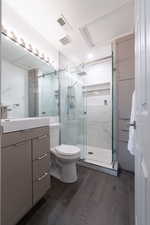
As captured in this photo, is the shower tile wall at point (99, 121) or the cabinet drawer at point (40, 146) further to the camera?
the shower tile wall at point (99, 121)

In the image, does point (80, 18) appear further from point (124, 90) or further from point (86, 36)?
point (124, 90)

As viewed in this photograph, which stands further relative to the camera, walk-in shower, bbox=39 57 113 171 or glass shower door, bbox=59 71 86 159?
glass shower door, bbox=59 71 86 159

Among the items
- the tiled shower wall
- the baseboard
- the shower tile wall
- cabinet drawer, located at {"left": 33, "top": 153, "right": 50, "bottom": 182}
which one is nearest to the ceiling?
the tiled shower wall

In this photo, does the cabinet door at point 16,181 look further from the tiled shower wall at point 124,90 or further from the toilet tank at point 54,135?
the tiled shower wall at point 124,90

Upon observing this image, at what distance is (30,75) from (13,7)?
0.84 metres

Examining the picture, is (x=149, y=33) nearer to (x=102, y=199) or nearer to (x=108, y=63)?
(x=102, y=199)

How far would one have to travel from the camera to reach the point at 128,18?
1661 mm

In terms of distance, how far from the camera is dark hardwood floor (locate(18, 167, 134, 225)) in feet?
3.51

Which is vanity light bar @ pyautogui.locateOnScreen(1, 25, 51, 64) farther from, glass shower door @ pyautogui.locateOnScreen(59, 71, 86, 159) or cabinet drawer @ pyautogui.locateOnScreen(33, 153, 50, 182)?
cabinet drawer @ pyautogui.locateOnScreen(33, 153, 50, 182)

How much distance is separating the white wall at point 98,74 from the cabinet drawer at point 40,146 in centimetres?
203

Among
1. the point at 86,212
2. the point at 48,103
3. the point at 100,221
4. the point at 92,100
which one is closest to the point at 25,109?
the point at 48,103

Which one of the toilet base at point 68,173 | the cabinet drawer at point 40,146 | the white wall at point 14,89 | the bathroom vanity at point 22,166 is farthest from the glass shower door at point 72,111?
the bathroom vanity at point 22,166

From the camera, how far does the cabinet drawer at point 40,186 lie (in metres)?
1.14

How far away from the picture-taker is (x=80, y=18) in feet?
5.38
